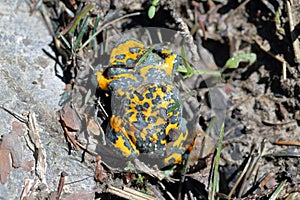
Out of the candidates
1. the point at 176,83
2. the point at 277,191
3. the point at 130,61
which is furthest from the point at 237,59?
the point at 277,191

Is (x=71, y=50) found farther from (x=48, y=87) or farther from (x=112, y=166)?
(x=112, y=166)

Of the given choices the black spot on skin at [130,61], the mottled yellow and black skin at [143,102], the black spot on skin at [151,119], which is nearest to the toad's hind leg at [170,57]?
the mottled yellow and black skin at [143,102]

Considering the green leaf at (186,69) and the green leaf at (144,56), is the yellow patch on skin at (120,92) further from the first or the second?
the green leaf at (186,69)

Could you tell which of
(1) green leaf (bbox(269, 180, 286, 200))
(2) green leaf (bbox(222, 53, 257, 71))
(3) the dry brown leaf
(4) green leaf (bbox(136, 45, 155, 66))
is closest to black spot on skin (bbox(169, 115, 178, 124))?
(4) green leaf (bbox(136, 45, 155, 66))

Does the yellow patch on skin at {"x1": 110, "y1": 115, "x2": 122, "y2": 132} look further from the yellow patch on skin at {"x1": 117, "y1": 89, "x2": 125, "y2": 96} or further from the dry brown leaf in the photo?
the dry brown leaf

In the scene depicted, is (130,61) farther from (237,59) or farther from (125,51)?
(237,59)

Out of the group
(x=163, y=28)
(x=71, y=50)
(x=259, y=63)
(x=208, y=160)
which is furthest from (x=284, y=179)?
(x=71, y=50)
